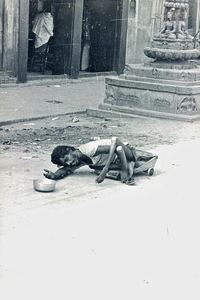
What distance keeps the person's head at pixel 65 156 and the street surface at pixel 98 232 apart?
0.76 ft

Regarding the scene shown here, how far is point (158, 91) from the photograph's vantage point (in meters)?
13.0

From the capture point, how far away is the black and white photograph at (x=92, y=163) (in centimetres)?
517

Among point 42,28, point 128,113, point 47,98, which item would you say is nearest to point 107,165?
point 128,113

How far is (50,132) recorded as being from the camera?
11.2 metres

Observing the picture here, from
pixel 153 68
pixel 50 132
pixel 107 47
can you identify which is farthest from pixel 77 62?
pixel 50 132

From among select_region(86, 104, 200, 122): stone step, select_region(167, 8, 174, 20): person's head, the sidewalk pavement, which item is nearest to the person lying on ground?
the sidewalk pavement

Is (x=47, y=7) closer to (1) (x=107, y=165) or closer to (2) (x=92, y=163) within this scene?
(2) (x=92, y=163)

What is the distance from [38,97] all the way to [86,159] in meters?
7.25

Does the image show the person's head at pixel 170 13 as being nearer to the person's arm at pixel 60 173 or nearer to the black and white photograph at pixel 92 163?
the black and white photograph at pixel 92 163

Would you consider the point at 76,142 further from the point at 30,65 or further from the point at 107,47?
the point at 107,47

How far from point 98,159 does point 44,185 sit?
1.03 m

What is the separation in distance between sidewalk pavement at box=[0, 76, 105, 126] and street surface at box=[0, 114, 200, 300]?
2.76 m

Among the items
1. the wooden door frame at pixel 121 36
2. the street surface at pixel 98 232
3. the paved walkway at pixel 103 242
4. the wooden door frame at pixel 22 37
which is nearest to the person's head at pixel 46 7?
the wooden door frame at pixel 22 37

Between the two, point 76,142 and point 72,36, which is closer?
point 76,142
